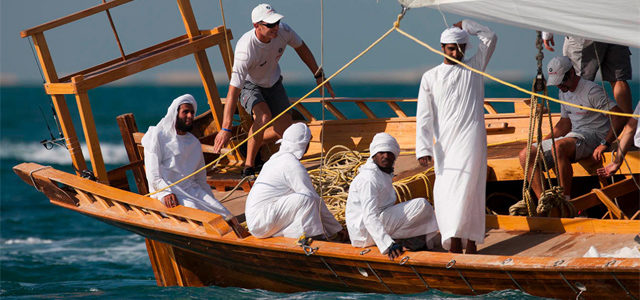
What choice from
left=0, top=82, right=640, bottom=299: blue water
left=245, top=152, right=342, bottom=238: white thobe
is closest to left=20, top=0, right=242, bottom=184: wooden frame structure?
left=0, top=82, right=640, bottom=299: blue water

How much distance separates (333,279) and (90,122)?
3.07 meters

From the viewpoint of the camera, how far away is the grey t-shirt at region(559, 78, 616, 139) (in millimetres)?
6867

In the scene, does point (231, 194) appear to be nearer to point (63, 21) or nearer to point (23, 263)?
point (63, 21)

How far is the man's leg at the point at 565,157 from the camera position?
697cm

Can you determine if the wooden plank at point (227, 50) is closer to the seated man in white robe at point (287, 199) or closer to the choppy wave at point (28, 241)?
the seated man in white robe at point (287, 199)

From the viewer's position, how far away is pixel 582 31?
5281mm

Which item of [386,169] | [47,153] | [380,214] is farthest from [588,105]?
[47,153]

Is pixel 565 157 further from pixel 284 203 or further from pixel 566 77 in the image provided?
pixel 284 203

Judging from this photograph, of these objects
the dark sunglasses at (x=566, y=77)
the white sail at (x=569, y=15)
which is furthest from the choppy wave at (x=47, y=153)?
the white sail at (x=569, y=15)

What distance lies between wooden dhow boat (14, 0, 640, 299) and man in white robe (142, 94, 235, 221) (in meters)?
0.21

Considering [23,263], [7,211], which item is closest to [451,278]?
[23,263]

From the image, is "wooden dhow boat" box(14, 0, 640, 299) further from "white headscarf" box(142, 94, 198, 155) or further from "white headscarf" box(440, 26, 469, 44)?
"white headscarf" box(440, 26, 469, 44)

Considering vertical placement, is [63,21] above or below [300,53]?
above

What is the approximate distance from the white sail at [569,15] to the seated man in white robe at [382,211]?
3.35 feet
